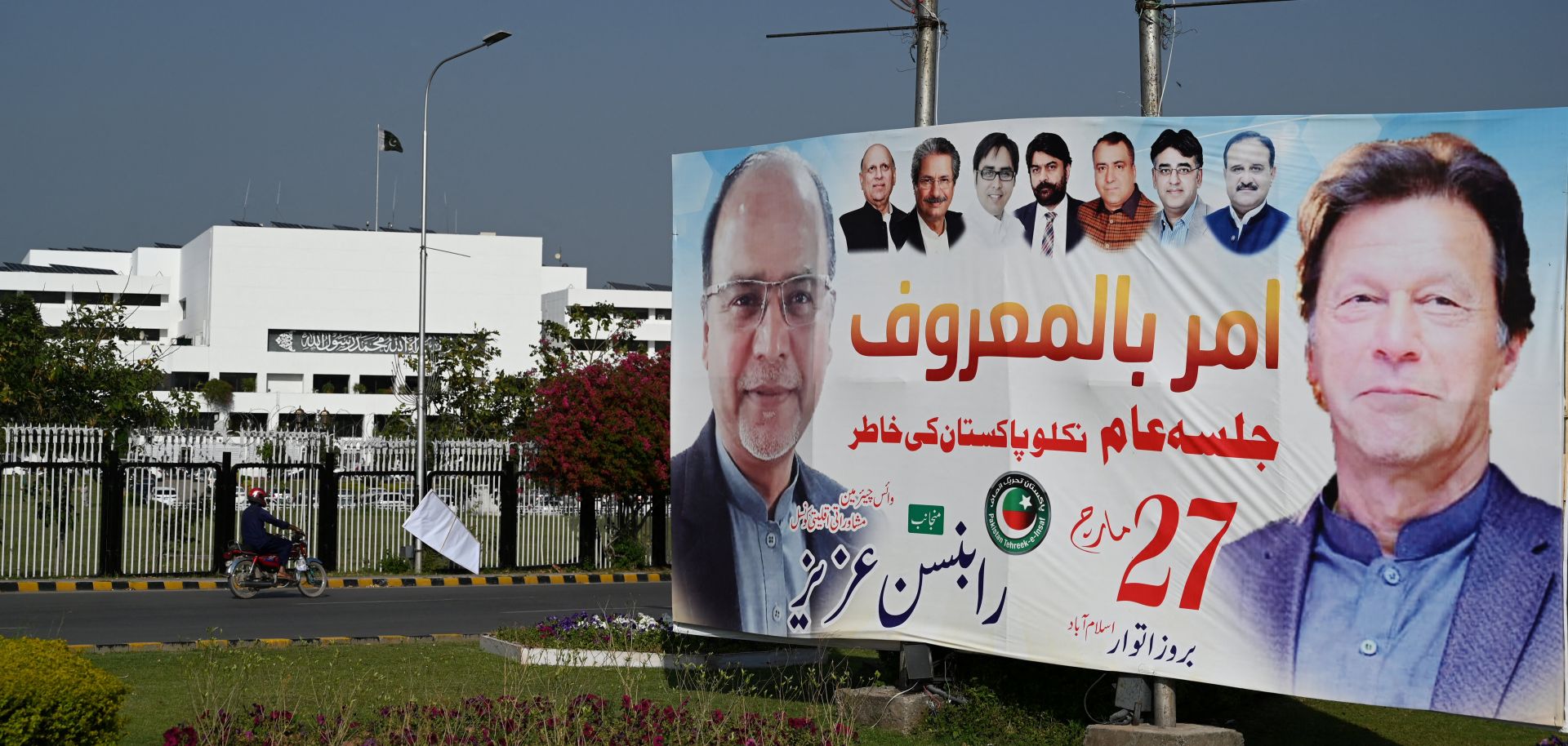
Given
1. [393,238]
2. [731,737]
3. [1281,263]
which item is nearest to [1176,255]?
[1281,263]

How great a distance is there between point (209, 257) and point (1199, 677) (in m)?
79.5

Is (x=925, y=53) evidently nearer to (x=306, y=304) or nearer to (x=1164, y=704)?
(x=1164, y=704)

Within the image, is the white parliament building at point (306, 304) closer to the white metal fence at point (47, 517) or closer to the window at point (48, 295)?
the window at point (48, 295)

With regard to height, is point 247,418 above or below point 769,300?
below

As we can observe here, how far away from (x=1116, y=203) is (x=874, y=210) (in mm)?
1765

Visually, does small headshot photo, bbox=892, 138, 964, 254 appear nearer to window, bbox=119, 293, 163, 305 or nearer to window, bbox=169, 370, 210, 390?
window, bbox=169, 370, 210, 390

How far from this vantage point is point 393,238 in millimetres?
83688

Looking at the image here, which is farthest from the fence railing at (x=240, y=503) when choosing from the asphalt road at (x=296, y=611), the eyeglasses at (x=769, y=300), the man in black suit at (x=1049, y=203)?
the man in black suit at (x=1049, y=203)

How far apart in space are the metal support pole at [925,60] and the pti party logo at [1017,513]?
12.1ft

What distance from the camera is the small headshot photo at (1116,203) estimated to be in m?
8.99

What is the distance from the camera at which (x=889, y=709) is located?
10109 mm

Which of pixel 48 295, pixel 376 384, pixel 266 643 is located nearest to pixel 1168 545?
pixel 266 643

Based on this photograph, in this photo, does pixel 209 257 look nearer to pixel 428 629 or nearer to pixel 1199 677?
pixel 428 629

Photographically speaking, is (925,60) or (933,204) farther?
(925,60)
